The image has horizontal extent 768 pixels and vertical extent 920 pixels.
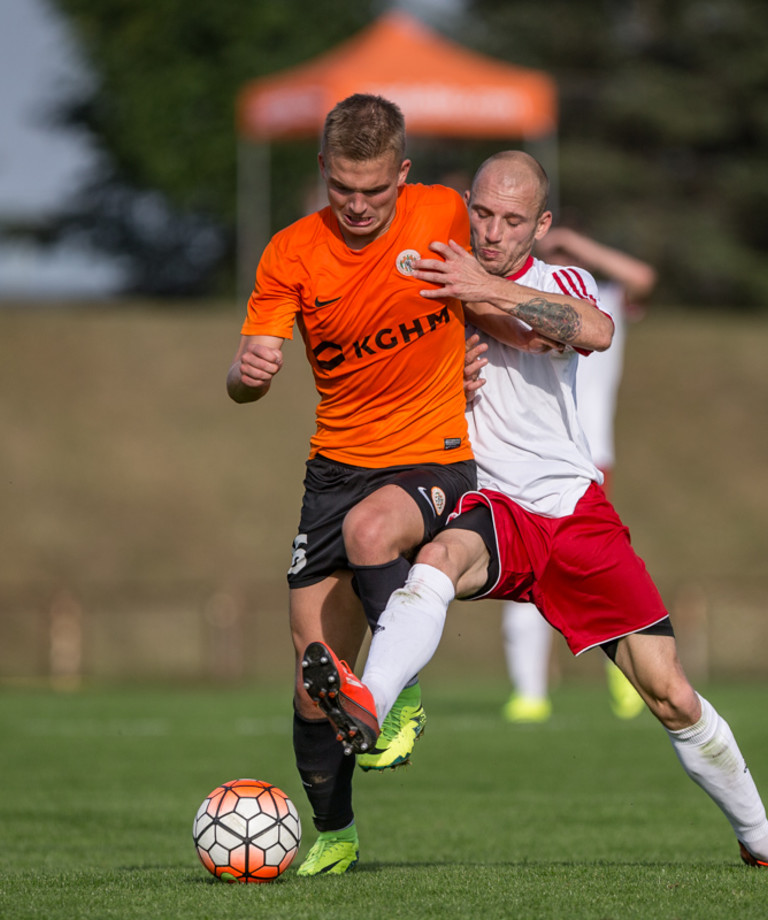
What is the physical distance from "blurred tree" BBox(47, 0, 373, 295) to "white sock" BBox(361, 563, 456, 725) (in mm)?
34157

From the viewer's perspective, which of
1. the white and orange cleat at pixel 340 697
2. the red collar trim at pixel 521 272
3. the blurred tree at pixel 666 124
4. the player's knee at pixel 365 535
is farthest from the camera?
the blurred tree at pixel 666 124

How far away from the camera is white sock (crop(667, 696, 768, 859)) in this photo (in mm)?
5426

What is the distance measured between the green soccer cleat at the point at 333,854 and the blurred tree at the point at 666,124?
3230 cm

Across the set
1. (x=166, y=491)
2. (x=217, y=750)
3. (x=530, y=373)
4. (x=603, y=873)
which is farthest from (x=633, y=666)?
(x=166, y=491)

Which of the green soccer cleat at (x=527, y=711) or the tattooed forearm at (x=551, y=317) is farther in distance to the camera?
the green soccer cleat at (x=527, y=711)

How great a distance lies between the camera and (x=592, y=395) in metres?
10.3

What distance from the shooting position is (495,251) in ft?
18.2

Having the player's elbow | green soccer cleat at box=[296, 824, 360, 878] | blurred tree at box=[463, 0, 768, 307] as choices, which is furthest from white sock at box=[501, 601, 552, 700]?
blurred tree at box=[463, 0, 768, 307]

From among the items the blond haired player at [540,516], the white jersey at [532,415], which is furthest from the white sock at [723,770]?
the white jersey at [532,415]

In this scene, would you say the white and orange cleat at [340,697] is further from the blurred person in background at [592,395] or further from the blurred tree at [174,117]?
the blurred tree at [174,117]

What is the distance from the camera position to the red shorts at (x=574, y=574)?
17.4 ft

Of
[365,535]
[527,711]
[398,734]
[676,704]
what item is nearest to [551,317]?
[365,535]

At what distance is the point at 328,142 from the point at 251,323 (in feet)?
2.26

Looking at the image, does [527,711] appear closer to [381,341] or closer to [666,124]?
[381,341]
